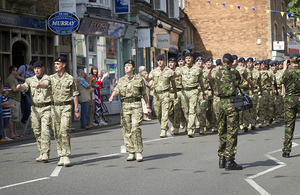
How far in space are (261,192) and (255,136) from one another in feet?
23.6

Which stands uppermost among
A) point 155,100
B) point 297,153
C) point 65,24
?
point 65,24

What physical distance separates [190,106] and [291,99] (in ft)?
14.1

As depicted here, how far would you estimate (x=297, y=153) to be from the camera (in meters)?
11.2

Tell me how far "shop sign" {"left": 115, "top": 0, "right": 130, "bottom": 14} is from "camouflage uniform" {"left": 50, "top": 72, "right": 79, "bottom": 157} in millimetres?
17563

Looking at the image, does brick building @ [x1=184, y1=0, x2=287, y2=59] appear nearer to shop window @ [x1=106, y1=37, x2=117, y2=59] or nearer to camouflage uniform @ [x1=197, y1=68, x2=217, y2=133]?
shop window @ [x1=106, y1=37, x2=117, y2=59]

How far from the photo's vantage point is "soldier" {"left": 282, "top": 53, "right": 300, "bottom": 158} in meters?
10.6

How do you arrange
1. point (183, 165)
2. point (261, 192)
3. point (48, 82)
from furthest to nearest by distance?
point (48, 82)
point (183, 165)
point (261, 192)

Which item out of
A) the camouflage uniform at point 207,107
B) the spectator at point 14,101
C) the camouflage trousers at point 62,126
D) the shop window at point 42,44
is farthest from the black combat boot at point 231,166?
the shop window at point 42,44

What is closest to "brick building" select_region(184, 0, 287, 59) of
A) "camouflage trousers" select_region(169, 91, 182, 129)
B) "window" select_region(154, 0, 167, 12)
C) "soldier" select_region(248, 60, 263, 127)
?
"window" select_region(154, 0, 167, 12)

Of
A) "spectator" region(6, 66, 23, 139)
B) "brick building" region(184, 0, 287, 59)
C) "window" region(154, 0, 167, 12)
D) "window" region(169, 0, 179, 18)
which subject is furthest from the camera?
"brick building" region(184, 0, 287, 59)

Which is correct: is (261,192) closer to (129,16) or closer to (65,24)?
(65,24)

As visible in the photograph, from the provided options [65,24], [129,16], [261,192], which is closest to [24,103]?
[65,24]

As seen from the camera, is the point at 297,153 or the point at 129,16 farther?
the point at 129,16

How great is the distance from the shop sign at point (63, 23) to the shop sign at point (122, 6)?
297 inches
